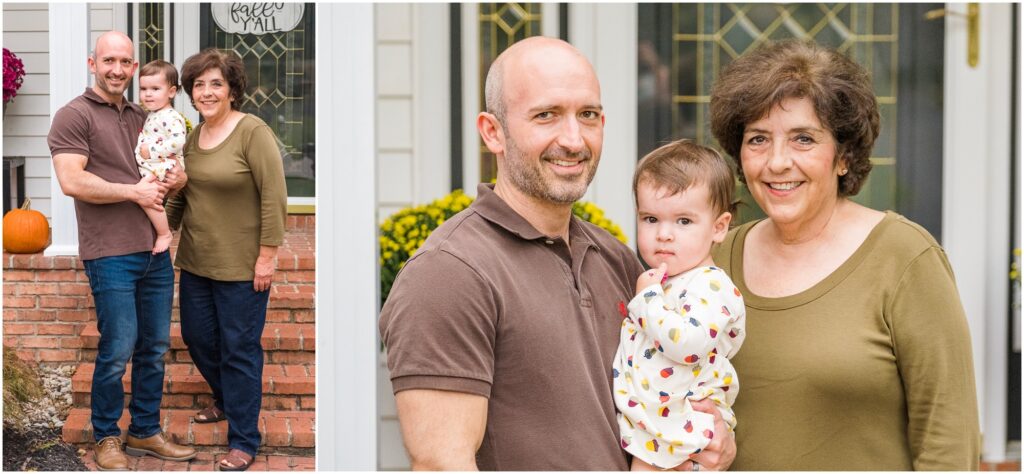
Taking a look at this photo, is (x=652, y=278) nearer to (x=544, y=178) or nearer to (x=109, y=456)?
(x=544, y=178)

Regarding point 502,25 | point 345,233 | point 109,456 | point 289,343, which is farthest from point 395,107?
point 109,456

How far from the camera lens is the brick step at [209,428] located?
241cm

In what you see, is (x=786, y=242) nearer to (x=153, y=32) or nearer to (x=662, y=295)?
(x=662, y=295)

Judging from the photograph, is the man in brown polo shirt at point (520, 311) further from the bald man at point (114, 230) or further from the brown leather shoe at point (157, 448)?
the brown leather shoe at point (157, 448)

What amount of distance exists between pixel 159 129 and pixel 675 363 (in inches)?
51.0

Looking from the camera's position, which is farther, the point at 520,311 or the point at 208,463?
the point at 208,463

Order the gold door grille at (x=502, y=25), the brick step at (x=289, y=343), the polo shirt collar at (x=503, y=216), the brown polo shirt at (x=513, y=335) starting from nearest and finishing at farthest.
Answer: the brown polo shirt at (x=513, y=335) → the polo shirt collar at (x=503, y=216) → the brick step at (x=289, y=343) → the gold door grille at (x=502, y=25)

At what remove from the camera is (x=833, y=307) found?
1932 mm

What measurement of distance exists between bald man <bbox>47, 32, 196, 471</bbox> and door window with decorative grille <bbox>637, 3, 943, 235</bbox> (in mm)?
2196

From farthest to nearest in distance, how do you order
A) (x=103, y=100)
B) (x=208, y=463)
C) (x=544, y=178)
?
1. (x=208, y=463)
2. (x=103, y=100)
3. (x=544, y=178)

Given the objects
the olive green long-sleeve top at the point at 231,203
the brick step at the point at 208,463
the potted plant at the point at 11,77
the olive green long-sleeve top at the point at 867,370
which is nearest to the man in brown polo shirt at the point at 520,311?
the olive green long-sleeve top at the point at 867,370

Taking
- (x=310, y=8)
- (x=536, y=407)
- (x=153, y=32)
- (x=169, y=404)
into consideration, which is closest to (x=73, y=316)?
(x=169, y=404)

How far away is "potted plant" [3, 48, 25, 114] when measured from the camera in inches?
92.0

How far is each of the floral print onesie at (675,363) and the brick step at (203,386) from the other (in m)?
1.01
